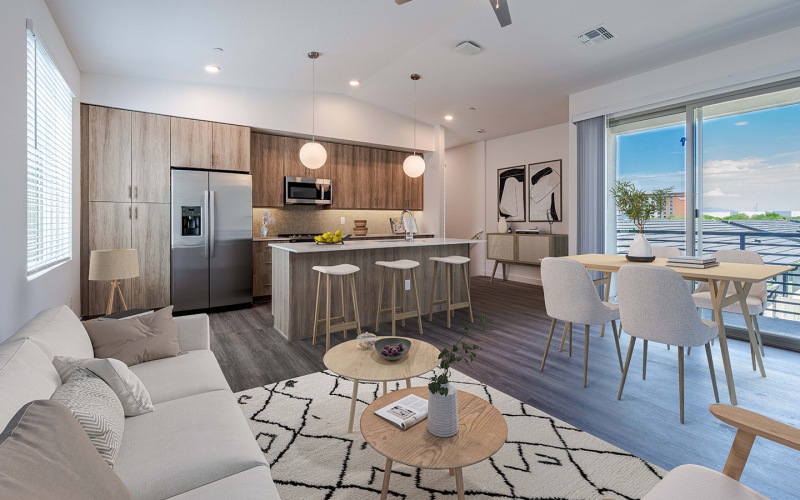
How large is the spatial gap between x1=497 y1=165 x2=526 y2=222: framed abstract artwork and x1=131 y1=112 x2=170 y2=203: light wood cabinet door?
Answer: 553cm

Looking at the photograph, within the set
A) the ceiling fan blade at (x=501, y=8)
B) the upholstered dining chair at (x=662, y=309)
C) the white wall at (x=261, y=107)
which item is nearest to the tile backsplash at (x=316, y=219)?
the white wall at (x=261, y=107)

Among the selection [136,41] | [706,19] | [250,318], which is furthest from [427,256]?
[136,41]

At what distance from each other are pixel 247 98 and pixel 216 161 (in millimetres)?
969

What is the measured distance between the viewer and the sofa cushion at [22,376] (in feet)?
3.36

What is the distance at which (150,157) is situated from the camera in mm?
4641

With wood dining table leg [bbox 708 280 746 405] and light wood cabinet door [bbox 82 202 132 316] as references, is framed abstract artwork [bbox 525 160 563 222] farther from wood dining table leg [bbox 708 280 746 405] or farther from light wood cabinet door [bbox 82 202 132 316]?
light wood cabinet door [bbox 82 202 132 316]

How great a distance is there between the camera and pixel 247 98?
520 centimetres

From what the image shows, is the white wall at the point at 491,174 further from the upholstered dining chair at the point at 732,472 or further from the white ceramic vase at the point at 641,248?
the upholstered dining chair at the point at 732,472

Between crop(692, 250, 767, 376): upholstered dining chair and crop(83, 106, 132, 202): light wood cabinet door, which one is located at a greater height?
crop(83, 106, 132, 202): light wood cabinet door

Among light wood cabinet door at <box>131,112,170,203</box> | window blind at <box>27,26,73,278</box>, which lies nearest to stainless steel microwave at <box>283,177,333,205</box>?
light wood cabinet door at <box>131,112,170,203</box>

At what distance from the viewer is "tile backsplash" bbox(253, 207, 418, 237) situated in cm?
608

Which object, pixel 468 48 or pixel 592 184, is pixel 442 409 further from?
pixel 592 184

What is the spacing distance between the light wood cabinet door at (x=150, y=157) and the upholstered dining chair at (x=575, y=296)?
4498mm

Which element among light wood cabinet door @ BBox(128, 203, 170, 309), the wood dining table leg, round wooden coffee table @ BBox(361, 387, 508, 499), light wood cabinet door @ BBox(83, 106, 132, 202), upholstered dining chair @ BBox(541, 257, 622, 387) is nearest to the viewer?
round wooden coffee table @ BBox(361, 387, 508, 499)
